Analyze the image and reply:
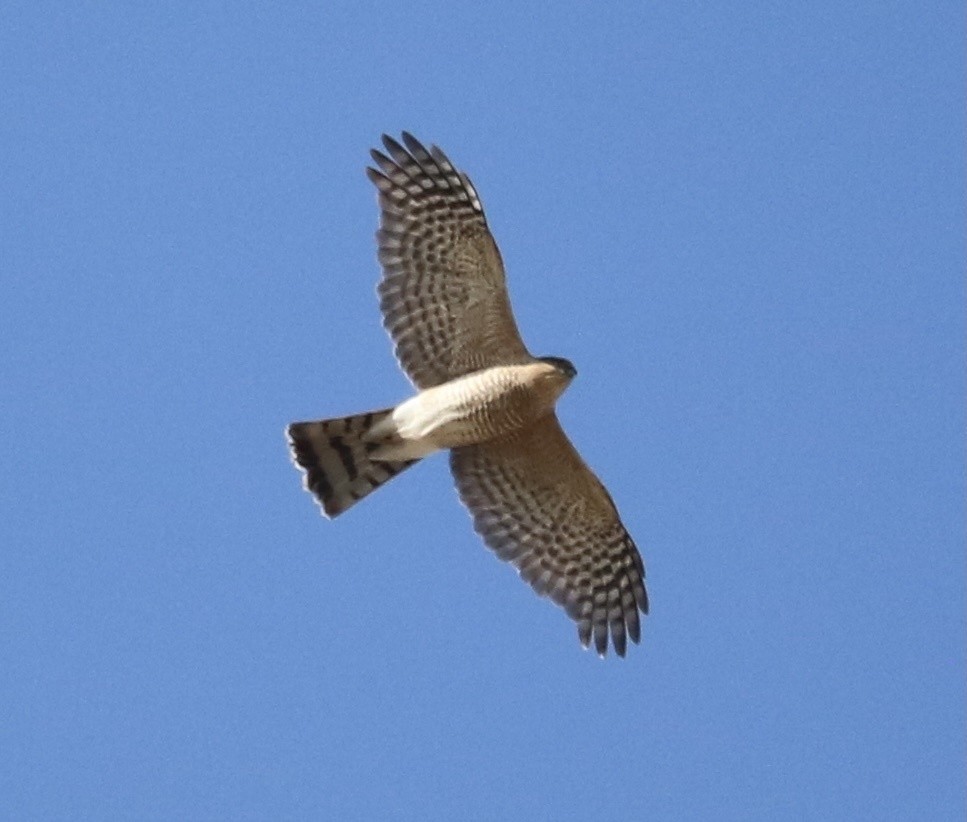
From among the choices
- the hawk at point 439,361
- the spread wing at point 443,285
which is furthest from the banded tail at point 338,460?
the spread wing at point 443,285

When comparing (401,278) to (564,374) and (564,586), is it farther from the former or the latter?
(564,586)

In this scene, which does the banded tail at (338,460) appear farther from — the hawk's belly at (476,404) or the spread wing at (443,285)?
the spread wing at (443,285)

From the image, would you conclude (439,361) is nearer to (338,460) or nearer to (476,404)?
(476,404)

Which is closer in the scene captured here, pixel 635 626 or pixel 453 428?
pixel 453 428

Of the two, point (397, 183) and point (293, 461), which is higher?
point (397, 183)

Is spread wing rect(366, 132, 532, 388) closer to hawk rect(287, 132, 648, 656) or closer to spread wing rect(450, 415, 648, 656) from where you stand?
hawk rect(287, 132, 648, 656)

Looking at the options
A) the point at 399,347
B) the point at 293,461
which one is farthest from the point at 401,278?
the point at 293,461

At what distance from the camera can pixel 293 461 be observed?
1391 cm

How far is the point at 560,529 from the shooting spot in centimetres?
1449

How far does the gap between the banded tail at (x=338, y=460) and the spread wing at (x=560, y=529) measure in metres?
0.59

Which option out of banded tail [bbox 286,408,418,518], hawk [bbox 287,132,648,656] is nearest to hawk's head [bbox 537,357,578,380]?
hawk [bbox 287,132,648,656]

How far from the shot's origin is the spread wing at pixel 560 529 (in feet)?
46.8

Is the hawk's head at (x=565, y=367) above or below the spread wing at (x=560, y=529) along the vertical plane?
above

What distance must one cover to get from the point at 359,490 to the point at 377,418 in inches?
19.0
